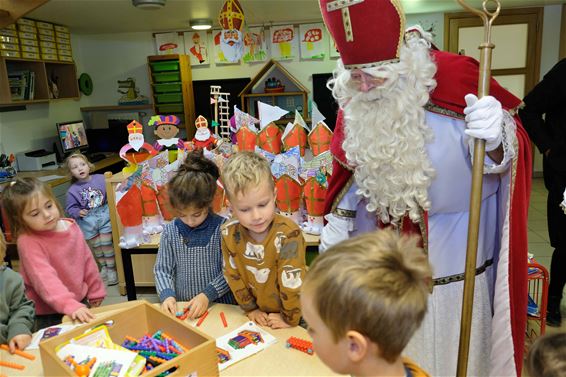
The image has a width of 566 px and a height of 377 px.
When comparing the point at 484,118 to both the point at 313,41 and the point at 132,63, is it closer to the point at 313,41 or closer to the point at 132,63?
the point at 313,41

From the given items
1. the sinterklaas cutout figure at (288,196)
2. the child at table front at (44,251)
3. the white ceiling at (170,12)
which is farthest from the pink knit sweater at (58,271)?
the white ceiling at (170,12)

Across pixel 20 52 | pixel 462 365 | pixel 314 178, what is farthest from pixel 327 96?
pixel 462 365

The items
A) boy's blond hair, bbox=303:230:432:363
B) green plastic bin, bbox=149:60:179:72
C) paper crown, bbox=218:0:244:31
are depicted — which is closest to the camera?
boy's blond hair, bbox=303:230:432:363

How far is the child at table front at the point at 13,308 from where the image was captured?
1466 mm

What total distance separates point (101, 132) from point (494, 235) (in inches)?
220

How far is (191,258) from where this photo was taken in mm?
1686

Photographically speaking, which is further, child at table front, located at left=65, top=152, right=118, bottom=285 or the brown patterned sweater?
child at table front, located at left=65, top=152, right=118, bottom=285

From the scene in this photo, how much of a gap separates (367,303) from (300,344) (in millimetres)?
564

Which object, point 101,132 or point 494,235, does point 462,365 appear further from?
point 101,132

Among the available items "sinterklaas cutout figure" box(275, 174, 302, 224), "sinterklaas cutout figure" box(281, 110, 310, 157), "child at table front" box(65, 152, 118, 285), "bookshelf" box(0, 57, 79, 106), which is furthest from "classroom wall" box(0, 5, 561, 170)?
"sinterklaas cutout figure" box(275, 174, 302, 224)

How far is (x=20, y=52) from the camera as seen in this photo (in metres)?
4.87

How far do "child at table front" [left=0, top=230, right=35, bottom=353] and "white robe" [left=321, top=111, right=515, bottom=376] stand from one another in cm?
125

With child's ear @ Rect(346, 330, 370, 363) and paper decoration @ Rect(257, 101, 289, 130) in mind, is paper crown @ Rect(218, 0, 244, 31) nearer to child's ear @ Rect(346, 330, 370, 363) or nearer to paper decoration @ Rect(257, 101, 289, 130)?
paper decoration @ Rect(257, 101, 289, 130)

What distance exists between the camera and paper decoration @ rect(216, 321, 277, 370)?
1207mm
